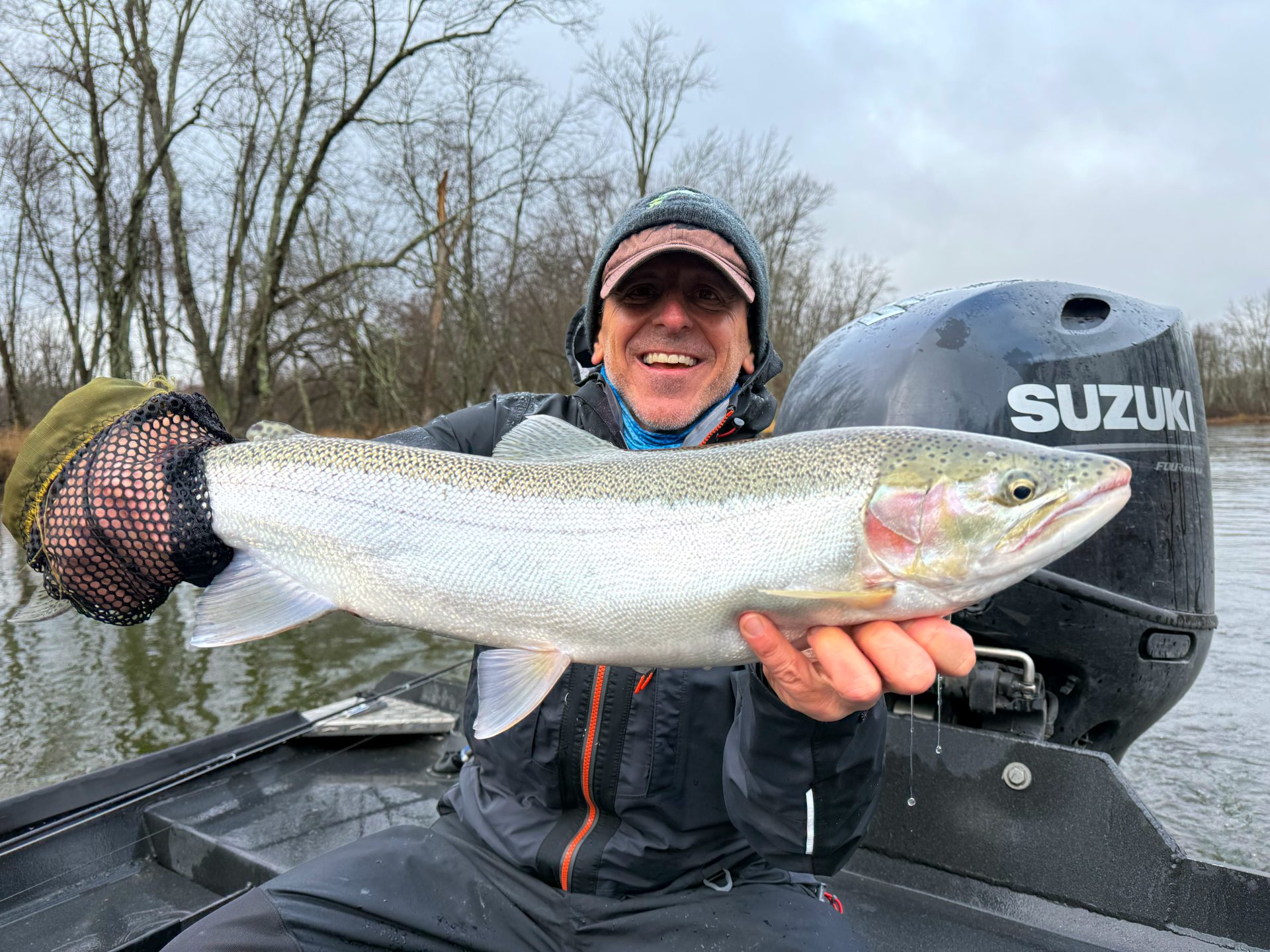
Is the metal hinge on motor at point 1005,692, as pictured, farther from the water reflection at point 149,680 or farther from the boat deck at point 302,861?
the water reflection at point 149,680

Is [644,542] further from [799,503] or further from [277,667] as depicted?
[277,667]

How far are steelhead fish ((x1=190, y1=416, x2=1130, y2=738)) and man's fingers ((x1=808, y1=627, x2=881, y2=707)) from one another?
6 centimetres

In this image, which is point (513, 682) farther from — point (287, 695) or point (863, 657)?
point (287, 695)

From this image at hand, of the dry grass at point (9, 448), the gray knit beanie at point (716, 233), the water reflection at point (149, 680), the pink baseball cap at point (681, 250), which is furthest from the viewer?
the dry grass at point (9, 448)

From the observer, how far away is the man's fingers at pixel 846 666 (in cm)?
178

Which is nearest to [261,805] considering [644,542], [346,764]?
[346,764]

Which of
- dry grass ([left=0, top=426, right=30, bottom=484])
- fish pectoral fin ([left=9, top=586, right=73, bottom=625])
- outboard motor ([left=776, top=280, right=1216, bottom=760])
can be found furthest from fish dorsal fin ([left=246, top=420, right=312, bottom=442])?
dry grass ([left=0, top=426, right=30, bottom=484])

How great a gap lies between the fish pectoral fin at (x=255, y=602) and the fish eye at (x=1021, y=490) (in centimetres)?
170

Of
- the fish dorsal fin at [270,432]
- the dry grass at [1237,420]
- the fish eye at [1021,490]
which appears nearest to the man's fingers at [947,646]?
the fish eye at [1021,490]

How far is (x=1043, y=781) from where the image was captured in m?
2.61

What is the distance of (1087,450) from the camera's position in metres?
2.96

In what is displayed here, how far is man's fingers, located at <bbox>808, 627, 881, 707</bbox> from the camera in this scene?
178 centimetres

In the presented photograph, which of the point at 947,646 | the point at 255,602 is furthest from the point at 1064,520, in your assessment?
the point at 255,602

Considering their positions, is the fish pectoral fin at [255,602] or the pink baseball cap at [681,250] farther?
the pink baseball cap at [681,250]
